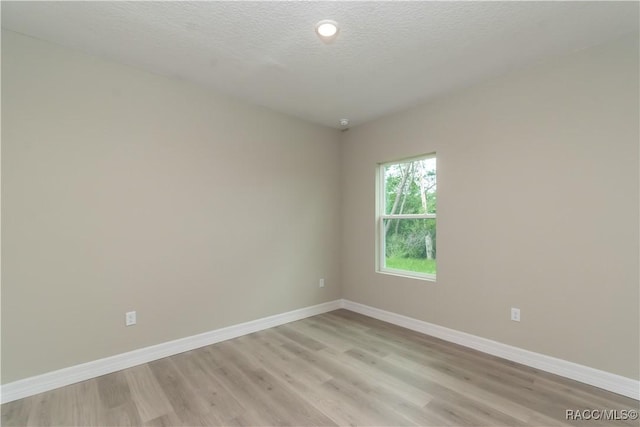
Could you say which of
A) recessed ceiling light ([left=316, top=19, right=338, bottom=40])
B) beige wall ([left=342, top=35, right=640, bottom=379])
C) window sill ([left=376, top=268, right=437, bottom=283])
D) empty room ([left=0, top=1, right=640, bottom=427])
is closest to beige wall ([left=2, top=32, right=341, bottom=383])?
empty room ([left=0, top=1, right=640, bottom=427])

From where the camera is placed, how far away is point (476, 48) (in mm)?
2373

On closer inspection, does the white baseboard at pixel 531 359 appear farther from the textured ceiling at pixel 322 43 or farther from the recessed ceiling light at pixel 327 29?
the recessed ceiling light at pixel 327 29

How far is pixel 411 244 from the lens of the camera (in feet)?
12.1

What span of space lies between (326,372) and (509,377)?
1.44m

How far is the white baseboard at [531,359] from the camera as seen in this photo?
219cm

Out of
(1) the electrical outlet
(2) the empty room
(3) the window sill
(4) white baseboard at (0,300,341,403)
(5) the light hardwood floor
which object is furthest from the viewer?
(3) the window sill

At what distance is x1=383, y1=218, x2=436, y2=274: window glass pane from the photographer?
3.46 m

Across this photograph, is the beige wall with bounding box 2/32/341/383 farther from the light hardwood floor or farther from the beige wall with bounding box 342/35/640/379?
the beige wall with bounding box 342/35/640/379

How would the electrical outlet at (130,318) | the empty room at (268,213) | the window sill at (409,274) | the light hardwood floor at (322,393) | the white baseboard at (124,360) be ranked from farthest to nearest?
1. the window sill at (409,274)
2. the electrical outlet at (130,318)
3. the white baseboard at (124,360)
4. the empty room at (268,213)
5. the light hardwood floor at (322,393)

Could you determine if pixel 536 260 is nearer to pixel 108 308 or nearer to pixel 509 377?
pixel 509 377

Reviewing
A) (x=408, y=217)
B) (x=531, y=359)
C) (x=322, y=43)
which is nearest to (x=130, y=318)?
(x=322, y=43)

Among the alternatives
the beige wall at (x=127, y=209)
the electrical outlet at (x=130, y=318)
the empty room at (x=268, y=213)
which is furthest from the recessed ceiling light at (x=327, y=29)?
the electrical outlet at (x=130, y=318)

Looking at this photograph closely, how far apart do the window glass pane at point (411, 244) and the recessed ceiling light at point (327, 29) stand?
220 cm

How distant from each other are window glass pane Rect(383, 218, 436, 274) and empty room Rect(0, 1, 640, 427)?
0.04 metres
